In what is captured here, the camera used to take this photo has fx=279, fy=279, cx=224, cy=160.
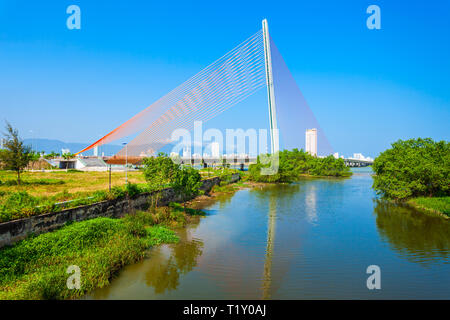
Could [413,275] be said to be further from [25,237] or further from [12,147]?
[12,147]

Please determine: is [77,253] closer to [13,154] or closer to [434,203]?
[13,154]

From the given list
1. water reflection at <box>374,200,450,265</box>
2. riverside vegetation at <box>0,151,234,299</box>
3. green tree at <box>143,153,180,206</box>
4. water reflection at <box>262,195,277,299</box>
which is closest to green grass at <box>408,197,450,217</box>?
water reflection at <box>374,200,450,265</box>

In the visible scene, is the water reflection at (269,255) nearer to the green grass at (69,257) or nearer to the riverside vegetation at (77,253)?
the riverside vegetation at (77,253)

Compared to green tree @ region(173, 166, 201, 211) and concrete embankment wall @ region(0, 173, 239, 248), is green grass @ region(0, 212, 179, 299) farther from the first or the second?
green tree @ region(173, 166, 201, 211)

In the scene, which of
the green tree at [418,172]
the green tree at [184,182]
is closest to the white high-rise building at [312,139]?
the green tree at [418,172]

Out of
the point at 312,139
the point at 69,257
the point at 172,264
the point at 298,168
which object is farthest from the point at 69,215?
the point at 312,139
